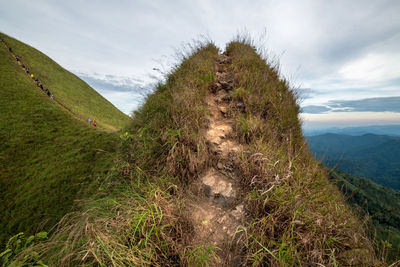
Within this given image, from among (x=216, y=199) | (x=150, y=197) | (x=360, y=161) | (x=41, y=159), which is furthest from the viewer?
(x=41, y=159)

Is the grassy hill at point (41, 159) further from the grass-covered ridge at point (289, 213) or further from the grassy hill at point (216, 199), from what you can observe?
the grass-covered ridge at point (289, 213)

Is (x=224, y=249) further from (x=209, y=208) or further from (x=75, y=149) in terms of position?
(x=75, y=149)

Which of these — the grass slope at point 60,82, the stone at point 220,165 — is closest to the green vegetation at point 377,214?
the stone at point 220,165

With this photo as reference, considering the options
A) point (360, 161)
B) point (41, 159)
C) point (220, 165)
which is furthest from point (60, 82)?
point (360, 161)

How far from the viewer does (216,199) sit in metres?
2.43

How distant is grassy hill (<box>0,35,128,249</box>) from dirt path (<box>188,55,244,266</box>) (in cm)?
256

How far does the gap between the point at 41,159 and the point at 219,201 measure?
477 inches

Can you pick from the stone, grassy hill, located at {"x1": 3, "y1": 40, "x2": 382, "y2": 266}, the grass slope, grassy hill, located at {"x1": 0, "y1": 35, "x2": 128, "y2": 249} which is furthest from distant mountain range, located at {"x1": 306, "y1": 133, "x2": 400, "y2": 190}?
the grass slope

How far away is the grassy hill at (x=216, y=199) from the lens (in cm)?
153

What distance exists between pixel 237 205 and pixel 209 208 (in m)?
0.44

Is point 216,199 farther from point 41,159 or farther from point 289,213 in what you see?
point 41,159

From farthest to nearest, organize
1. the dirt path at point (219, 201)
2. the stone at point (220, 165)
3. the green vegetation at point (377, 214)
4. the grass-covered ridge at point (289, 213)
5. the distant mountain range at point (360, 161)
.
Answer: the stone at point (220, 165), the distant mountain range at point (360, 161), the dirt path at point (219, 201), the green vegetation at point (377, 214), the grass-covered ridge at point (289, 213)

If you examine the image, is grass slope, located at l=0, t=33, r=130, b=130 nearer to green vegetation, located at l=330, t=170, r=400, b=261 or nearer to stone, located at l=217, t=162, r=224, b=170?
stone, located at l=217, t=162, r=224, b=170

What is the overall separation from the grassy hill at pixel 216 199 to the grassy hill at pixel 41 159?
1.63 meters
